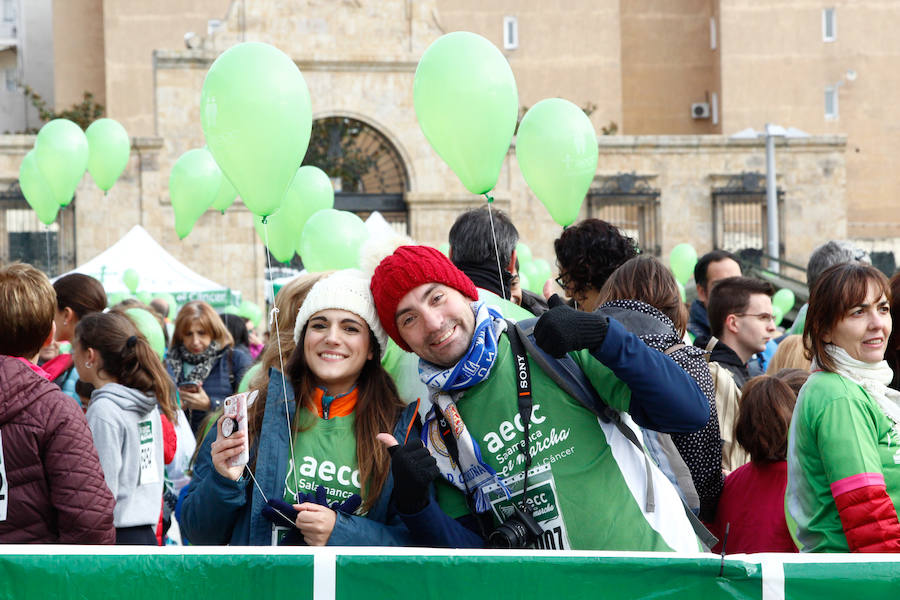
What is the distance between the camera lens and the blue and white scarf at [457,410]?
114 inches

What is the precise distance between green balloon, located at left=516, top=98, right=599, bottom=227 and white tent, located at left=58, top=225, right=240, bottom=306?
1052cm

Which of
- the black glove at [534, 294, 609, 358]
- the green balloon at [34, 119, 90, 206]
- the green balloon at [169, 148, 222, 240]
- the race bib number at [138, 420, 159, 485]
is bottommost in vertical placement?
the race bib number at [138, 420, 159, 485]

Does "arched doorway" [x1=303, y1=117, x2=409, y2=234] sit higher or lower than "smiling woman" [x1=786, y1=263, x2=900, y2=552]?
higher

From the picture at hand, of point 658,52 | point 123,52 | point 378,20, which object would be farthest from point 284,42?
point 658,52

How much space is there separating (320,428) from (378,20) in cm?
2335

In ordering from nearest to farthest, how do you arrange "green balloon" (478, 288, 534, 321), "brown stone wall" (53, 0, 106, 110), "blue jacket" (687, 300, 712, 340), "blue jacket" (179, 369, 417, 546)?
"blue jacket" (179, 369, 417, 546), "green balloon" (478, 288, 534, 321), "blue jacket" (687, 300, 712, 340), "brown stone wall" (53, 0, 106, 110)

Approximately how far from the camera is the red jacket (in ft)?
10.4

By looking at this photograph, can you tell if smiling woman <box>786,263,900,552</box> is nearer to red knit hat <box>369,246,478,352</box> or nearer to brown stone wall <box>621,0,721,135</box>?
red knit hat <box>369,246,478,352</box>

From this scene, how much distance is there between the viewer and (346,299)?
326cm

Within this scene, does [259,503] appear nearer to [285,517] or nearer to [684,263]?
[285,517]

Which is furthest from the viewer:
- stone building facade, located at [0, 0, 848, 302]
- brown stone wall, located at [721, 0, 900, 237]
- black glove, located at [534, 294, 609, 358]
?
brown stone wall, located at [721, 0, 900, 237]

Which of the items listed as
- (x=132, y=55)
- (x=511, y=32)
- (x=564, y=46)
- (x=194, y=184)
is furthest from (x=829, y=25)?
(x=194, y=184)

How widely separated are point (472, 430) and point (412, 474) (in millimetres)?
250

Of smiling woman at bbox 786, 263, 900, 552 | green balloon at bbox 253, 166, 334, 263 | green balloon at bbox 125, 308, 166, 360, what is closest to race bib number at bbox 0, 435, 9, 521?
smiling woman at bbox 786, 263, 900, 552
